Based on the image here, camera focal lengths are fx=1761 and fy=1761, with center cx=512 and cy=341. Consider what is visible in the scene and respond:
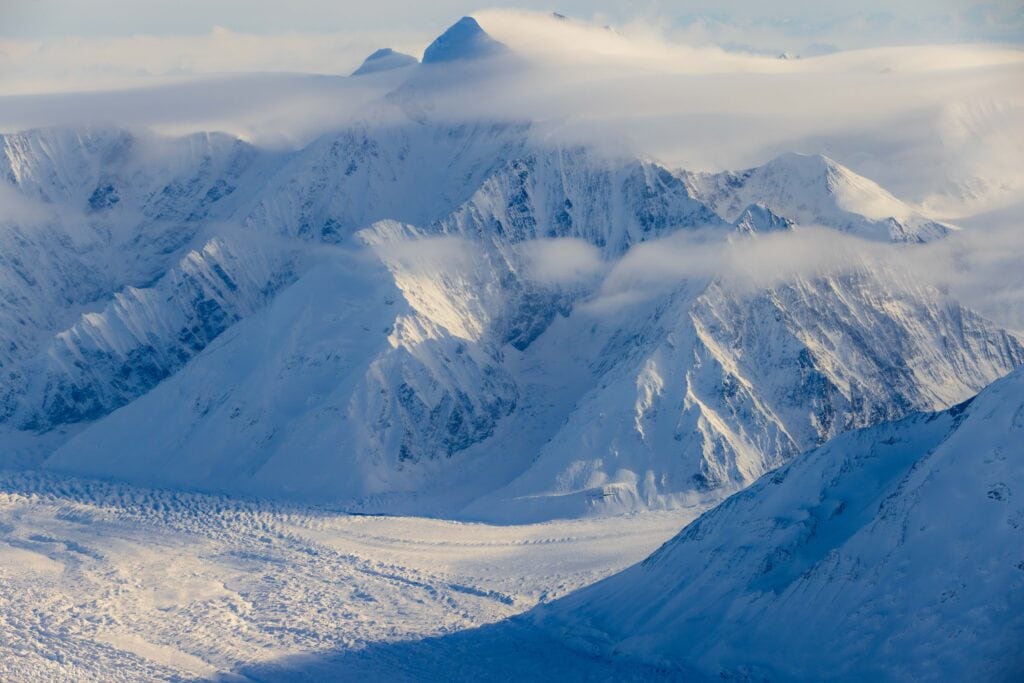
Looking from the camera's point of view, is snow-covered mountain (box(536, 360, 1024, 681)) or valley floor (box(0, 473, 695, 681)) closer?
snow-covered mountain (box(536, 360, 1024, 681))

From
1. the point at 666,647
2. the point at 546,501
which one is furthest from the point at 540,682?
the point at 546,501

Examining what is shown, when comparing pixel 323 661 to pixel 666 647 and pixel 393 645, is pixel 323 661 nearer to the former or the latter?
pixel 393 645

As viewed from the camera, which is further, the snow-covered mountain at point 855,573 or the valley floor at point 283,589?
the valley floor at point 283,589

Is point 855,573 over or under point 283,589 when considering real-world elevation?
over

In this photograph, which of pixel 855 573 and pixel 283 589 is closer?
pixel 855 573
